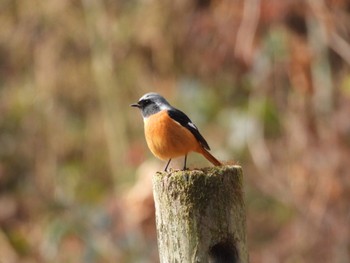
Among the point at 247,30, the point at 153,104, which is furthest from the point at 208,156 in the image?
the point at 247,30

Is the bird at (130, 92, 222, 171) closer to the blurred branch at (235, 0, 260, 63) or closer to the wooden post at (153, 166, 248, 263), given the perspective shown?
the wooden post at (153, 166, 248, 263)

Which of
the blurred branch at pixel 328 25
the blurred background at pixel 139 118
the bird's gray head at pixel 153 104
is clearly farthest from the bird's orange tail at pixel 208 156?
the blurred background at pixel 139 118

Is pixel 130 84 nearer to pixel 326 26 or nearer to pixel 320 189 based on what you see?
pixel 320 189

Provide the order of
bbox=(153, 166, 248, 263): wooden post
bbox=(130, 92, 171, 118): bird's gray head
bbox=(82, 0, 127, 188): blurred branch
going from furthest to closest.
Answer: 1. bbox=(82, 0, 127, 188): blurred branch
2. bbox=(130, 92, 171, 118): bird's gray head
3. bbox=(153, 166, 248, 263): wooden post

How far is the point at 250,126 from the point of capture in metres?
8.74

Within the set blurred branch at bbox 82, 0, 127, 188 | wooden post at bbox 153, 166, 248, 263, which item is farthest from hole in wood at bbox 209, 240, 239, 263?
blurred branch at bbox 82, 0, 127, 188

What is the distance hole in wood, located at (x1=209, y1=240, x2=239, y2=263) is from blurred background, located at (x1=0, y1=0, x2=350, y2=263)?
201 inches

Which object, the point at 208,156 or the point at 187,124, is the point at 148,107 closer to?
the point at 187,124

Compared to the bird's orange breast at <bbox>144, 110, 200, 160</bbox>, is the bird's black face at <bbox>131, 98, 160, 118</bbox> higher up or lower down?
higher up

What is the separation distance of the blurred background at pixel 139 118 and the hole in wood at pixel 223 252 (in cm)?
511

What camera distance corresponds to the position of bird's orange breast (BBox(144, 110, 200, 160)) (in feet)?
12.3

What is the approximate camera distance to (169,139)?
375 centimetres

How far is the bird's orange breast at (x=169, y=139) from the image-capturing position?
3.75 metres

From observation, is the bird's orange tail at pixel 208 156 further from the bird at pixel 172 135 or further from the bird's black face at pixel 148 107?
the bird's black face at pixel 148 107
